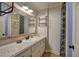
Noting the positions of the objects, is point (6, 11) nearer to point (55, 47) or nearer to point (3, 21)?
point (3, 21)

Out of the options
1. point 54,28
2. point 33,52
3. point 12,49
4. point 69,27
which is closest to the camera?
point 12,49

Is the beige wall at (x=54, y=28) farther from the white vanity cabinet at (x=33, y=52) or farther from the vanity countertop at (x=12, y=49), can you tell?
the vanity countertop at (x=12, y=49)

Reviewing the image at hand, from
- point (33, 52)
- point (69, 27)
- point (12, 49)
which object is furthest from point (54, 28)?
point (12, 49)

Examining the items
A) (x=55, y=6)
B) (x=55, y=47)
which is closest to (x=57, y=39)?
(x=55, y=47)

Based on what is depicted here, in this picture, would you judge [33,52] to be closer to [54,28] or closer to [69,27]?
[69,27]

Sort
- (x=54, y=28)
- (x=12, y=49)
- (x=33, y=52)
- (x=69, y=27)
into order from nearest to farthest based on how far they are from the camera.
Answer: (x=12, y=49), (x=69, y=27), (x=33, y=52), (x=54, y=28)

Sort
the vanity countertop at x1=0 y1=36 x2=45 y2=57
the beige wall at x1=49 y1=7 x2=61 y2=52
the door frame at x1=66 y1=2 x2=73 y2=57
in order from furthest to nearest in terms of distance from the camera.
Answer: the beige wall at x1=49 y1=7 x2=61 y2=52 < the door frame at x1=66 y1=2 x2=73 y2=57 < the vanity countertop at x1=0 y1=36 x2=45 y2=57

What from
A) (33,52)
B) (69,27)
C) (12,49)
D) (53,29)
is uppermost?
(69,27)

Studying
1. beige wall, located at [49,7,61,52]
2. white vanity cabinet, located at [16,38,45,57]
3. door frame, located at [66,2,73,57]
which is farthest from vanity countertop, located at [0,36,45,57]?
beige wall, located at [49,7,61,52]

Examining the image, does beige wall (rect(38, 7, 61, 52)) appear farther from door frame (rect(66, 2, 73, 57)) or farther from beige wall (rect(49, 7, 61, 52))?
door frame (rect(66, 2, 73, 57))

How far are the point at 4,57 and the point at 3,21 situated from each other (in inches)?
49.7

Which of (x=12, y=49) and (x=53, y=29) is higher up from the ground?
(x=53, y=29)

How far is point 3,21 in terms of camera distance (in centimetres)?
284

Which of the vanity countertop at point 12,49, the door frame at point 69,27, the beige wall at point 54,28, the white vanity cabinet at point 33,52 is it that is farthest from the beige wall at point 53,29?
the door frame at point 69,27
